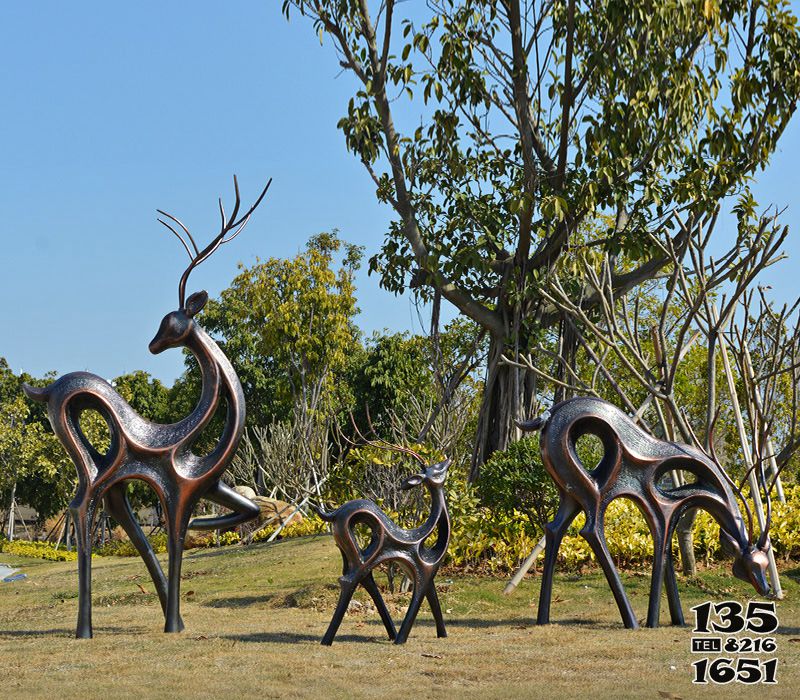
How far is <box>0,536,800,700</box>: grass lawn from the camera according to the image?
5.60m

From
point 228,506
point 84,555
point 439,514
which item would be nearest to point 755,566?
point 439,514

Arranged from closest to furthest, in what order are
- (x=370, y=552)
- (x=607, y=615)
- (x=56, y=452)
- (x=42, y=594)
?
(x=370, y=552)
(x=607, y=615)
(x=42, y=594)
(x=56, y=452)

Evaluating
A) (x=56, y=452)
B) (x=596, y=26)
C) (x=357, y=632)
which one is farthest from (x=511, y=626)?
(x=56, y=452)

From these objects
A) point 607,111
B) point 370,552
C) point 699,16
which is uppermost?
point 699,16

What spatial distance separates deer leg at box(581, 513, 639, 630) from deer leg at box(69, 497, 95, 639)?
3.93 meters

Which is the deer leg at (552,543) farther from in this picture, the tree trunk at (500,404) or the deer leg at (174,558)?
the tree trunk at (500,404)

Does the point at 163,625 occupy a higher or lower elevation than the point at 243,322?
lower

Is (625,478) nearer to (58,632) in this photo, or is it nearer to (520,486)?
(520,486)

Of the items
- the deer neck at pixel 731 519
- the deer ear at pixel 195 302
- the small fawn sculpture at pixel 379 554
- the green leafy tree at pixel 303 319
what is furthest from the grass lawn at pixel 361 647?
the green leafy tree at pixel 303 319

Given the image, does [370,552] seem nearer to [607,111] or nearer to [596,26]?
[607,111]

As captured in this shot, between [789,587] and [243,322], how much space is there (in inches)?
840

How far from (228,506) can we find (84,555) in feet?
3.94

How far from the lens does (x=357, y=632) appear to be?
8.05 metres

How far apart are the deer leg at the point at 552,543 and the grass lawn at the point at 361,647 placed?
164mm
